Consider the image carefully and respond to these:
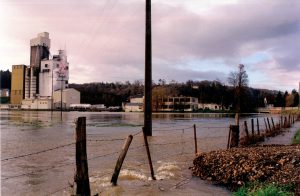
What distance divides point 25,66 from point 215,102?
94298mm

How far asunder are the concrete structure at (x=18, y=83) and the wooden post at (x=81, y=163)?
18223 cm

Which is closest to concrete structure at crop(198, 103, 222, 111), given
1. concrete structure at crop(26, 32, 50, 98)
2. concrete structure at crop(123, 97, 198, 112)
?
concrete structure at crop(123, 97, 198, 112)

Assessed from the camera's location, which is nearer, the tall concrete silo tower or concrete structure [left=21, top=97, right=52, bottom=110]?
concrete structure [left=21, top=97, right=52, bottom=110]

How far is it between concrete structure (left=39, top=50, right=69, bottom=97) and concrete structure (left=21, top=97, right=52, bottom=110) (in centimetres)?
665

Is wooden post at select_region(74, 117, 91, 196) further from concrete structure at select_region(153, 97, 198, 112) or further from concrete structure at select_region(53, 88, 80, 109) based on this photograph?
concrete structure at select_region(53, 88, 80, 109)

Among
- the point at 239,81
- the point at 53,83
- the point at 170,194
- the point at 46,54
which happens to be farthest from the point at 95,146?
the point at 46,54

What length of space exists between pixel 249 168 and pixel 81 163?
443 cm

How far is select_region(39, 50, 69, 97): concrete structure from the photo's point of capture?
171250mm

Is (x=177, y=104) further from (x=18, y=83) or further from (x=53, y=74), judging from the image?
(x=18, y=83)

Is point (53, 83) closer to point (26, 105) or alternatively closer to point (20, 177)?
point (26, 105)

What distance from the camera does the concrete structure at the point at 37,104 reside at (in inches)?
6528

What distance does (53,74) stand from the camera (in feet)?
564

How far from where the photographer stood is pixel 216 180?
10.3 meters

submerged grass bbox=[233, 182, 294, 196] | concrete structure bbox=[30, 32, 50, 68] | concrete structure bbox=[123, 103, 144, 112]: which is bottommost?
submerged grass bbox=[233, 182, 294, 196]
